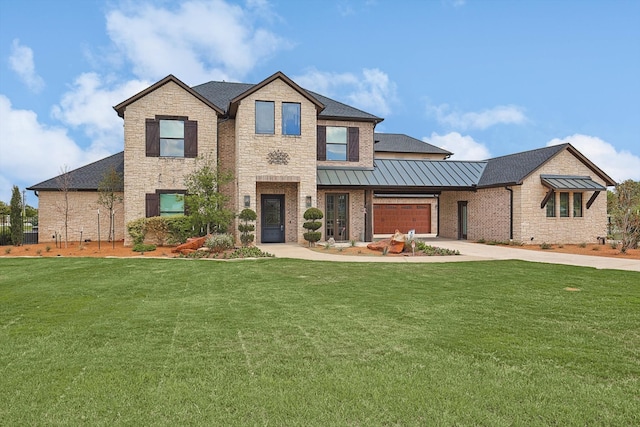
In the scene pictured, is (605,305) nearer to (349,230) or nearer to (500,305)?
(500,305)

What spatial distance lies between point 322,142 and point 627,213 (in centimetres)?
1400

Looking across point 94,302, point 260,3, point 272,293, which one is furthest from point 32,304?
point 260,3

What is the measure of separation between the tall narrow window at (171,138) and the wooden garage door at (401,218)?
14.8 meters

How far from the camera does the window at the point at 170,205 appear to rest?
1805 cm

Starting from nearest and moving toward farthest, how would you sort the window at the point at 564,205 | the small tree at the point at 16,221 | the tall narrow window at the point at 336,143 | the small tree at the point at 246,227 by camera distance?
the small tree at the point at 246,227 → the small tree at the point at 16,221 → the window at the point at 564,205 → the tall narrow window at the point at 336,143

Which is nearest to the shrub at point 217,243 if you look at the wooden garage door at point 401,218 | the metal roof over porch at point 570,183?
the wooden garage door at point 401,218

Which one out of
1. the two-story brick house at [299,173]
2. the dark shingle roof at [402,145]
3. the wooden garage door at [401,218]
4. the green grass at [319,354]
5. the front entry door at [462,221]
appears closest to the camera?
the green grass at [319,354]

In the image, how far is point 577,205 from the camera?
20.2 metres

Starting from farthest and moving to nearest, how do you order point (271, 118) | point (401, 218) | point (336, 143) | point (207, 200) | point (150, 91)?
point (401, 218) → point (336, 143) → point (271, 118) → point (150, 91) → point (207, 200)

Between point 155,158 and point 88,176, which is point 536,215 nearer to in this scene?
point 155,158

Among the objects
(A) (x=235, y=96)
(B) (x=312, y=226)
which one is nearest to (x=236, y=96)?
(A) (x=235, y=96)

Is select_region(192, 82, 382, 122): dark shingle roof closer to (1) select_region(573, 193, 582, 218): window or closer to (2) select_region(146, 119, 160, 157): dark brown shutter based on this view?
(2) select_region(146, 119, 160, 157): dark brown shutter

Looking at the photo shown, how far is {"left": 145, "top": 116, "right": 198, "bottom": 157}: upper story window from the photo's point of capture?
708 inches

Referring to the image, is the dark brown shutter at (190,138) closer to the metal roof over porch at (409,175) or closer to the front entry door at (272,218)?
the front entry door at (272,218)
